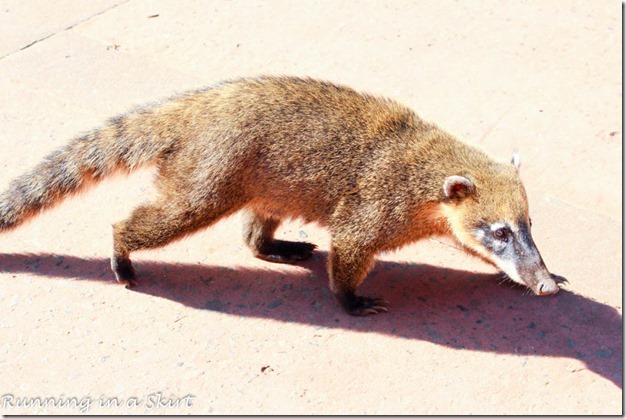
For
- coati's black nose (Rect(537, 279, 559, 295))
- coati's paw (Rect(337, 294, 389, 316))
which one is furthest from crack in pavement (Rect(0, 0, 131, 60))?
coati's black nose (Rect(537, 279, 559, 295))

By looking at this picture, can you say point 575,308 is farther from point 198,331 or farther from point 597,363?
point 198,331

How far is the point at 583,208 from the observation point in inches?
219

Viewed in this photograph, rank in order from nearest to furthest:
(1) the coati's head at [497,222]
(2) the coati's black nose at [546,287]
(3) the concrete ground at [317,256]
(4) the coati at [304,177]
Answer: (3) the concrete ground at [317,256], (2) the coati's black nose at [546,287], (1) the coati's head at [497,222], (4) the coati at [304,177]

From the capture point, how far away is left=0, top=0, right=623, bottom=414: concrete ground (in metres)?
4.22

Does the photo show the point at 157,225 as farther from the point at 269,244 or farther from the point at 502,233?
the point at 502,233

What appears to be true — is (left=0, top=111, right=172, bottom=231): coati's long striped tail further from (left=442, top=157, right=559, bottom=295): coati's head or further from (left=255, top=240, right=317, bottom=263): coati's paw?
(left=442, top=157, right=559, bottom=295): coati's head

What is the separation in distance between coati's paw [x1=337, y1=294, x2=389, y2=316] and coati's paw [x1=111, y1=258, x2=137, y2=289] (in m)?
1.20

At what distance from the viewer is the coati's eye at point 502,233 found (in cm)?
454

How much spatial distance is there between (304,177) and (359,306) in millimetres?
788

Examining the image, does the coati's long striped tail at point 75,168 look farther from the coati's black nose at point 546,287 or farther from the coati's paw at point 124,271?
the coati's black nose at point 546,287

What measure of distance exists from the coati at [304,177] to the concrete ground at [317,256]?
1.02ft

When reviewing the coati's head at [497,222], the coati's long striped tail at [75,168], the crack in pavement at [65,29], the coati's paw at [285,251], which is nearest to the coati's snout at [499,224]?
the coati's head at [497,222]

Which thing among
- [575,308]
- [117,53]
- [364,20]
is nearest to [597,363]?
[575,308]

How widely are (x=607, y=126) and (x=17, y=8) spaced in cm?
513
